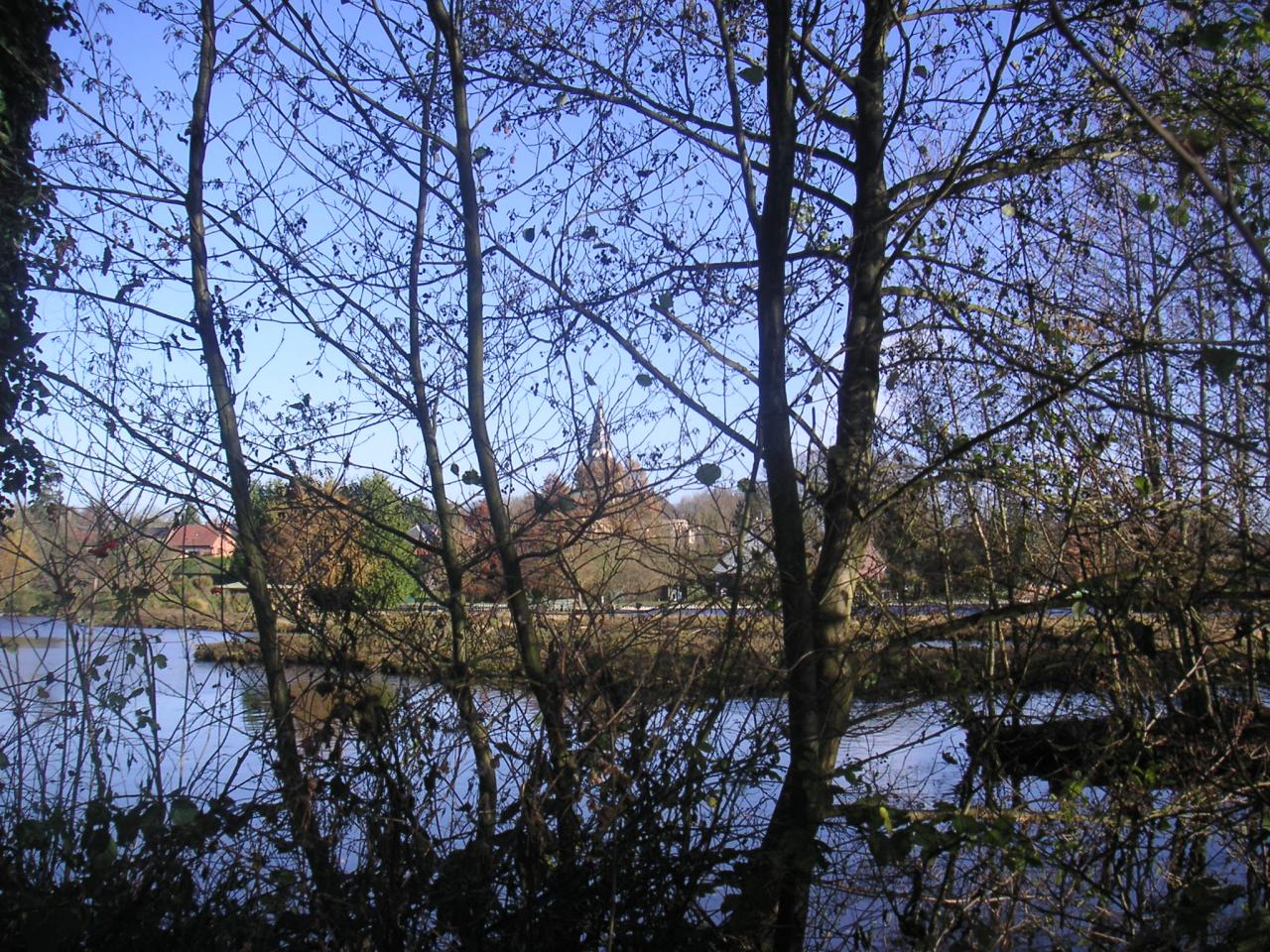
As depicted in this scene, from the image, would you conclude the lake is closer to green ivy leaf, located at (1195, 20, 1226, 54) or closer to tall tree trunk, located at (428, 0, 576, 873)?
tall tree trunk, located at (428, 0, 576, 873)

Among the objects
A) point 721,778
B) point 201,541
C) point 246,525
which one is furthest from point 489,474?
point 721,778

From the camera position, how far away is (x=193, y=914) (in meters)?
3.73

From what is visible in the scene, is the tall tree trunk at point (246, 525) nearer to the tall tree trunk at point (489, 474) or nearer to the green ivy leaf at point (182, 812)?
the green ivy leaf at point (182, 812)

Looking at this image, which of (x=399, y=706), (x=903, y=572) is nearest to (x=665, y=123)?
(x=903, y=572)

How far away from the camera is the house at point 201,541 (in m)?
4.66

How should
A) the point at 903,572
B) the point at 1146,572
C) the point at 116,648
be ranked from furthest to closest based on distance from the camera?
1. the point at 903,572
2. the point at 116,648
3. the point at 1146,572

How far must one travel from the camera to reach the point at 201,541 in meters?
4.82

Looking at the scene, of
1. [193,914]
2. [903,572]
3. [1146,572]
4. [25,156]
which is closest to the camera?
[193,914]

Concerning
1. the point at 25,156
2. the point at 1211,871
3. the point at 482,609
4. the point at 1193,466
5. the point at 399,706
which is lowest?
the point at 1211,871

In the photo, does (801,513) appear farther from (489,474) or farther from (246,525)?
(246,525)

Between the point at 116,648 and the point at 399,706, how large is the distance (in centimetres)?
147

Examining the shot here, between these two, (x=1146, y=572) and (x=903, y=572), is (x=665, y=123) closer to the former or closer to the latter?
(x=903, y=572)

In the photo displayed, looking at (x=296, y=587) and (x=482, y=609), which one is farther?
(x=482, y=609)

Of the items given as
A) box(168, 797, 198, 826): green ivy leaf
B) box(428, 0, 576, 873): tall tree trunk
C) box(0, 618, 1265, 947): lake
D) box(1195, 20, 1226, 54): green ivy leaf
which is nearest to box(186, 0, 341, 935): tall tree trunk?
box(0, 618, 1265, 947): lake
